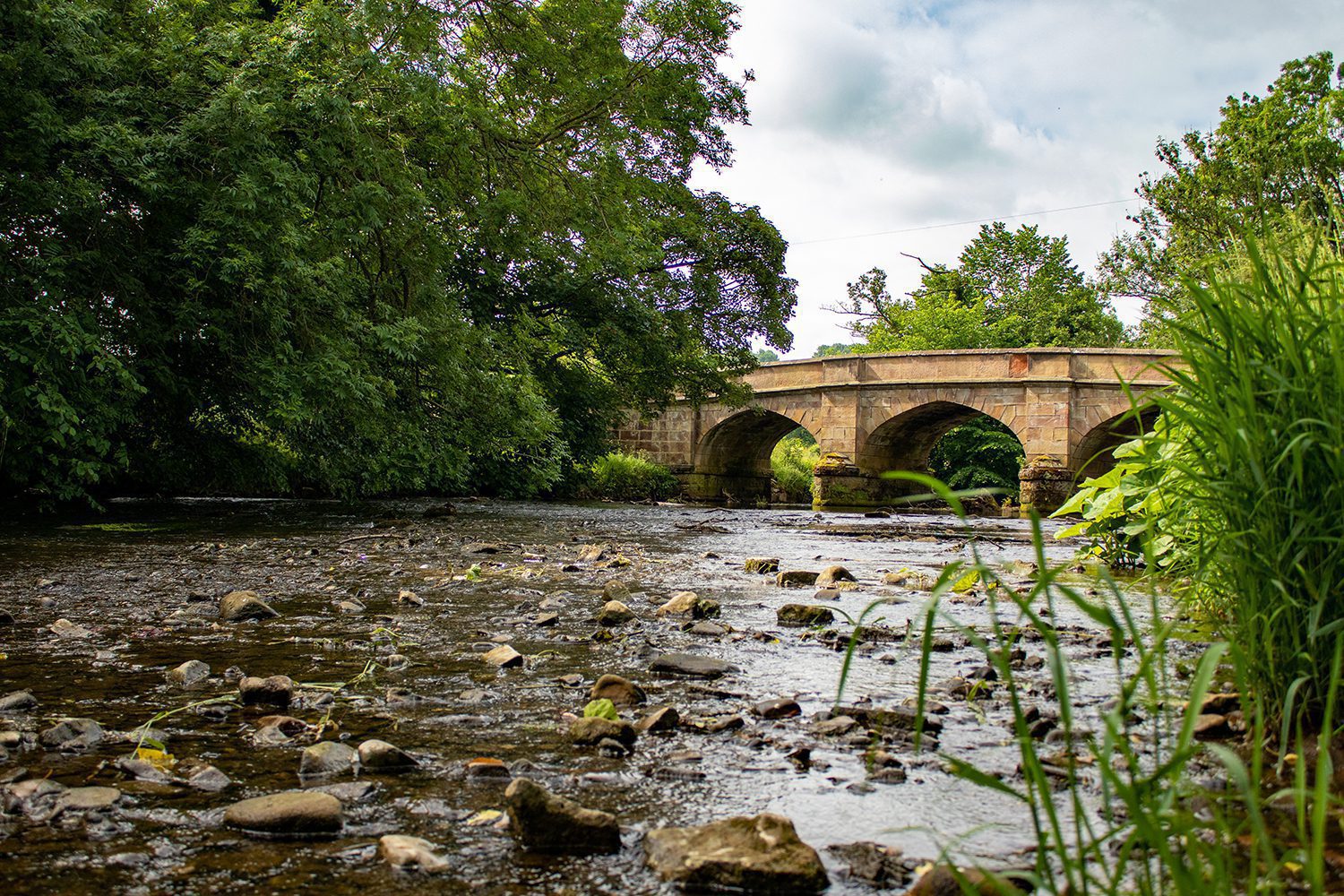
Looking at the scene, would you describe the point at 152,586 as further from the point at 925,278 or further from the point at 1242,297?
the point at 925,278

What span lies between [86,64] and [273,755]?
7.92 meters

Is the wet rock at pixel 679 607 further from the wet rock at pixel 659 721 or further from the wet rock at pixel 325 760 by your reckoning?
the wet rock at pixel 325 760

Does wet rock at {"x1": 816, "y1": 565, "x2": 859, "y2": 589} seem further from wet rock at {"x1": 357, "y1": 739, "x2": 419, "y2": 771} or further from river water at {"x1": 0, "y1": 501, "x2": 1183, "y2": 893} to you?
wet rock at {"x1": 357, "y1": 739, "x2": 419, "y2": 771}

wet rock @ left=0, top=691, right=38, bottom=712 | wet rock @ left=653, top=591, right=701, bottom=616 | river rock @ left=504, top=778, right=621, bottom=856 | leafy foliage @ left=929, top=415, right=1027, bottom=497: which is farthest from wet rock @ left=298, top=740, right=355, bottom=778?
leafy foliage @ left=929, top=415, right=1027, bottom=497

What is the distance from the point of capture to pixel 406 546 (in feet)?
26.1

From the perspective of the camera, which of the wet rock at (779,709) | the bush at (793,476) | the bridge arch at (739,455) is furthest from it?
the bush at (793,476)

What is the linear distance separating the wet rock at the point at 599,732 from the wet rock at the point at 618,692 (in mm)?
366

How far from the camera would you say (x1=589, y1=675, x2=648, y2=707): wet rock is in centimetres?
272

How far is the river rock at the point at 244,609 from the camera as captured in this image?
13.3 ft

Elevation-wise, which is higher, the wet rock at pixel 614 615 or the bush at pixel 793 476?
the bush at pixel 793 476

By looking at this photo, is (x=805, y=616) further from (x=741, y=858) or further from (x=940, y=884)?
(x=940, y=884)

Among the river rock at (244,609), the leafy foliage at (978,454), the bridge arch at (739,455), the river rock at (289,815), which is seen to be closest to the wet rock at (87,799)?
the river rock at (289,815)

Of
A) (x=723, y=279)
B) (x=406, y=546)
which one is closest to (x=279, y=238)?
(x=406, y=546)

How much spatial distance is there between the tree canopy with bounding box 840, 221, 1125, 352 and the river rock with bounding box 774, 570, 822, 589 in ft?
119
